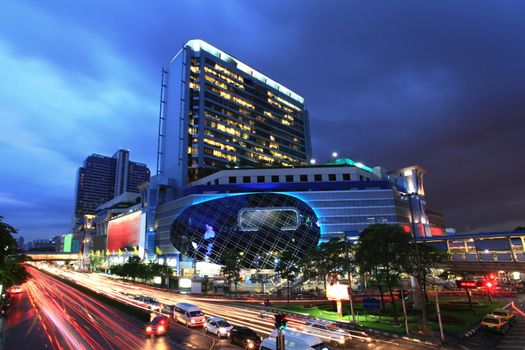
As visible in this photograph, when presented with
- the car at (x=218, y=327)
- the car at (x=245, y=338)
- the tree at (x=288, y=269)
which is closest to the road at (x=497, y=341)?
the car at (x=245, y=338)

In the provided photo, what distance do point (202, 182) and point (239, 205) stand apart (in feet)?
89.6

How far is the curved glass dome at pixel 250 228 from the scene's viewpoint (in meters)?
92.7

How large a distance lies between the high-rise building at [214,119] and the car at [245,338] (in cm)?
9772

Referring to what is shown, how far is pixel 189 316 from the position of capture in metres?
33.2

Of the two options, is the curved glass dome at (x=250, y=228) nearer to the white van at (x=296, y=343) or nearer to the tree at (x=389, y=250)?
the tree at (x=389, y=250)

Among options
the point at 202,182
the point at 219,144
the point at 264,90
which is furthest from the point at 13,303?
the point at 264,90

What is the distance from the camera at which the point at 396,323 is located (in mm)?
36031

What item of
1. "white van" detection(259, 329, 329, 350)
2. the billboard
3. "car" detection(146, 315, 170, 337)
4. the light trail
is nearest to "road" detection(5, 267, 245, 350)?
the light trail

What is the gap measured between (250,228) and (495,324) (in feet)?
226

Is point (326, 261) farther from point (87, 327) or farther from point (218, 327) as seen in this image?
point (87, 327)

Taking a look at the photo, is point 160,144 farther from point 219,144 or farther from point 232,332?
point 232,332

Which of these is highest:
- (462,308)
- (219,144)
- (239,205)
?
(219,144)

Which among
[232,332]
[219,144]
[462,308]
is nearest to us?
[232,332]

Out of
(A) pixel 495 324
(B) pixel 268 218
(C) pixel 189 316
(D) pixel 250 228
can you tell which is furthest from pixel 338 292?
(B) pixel 268 218
